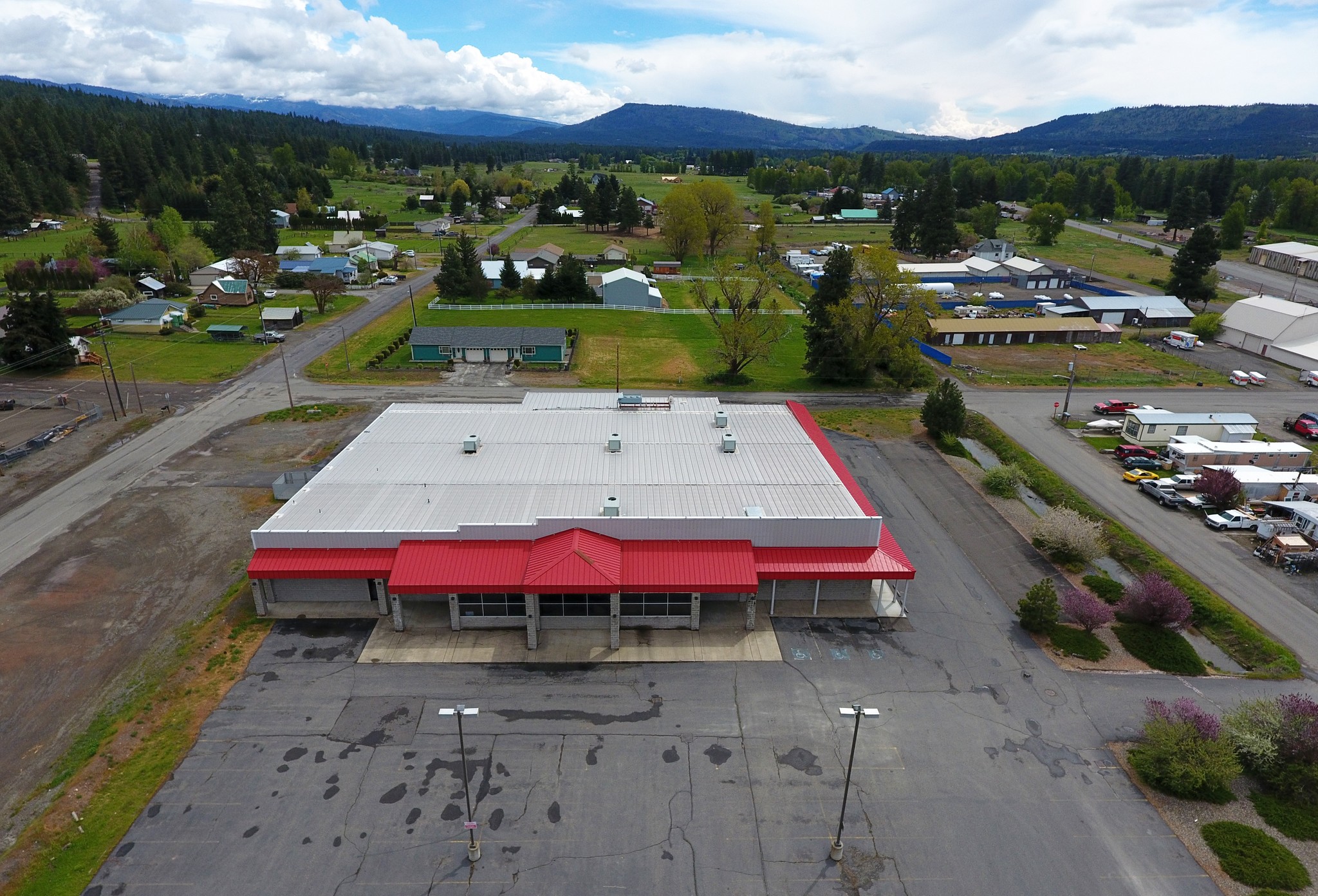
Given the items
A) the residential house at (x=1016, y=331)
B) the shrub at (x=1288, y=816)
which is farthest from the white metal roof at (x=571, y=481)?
the residential house at (x=1016, y=331)

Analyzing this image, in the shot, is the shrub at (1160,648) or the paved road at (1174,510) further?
the paved road at (1174,510)

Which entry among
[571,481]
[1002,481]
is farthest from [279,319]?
[1002,481]

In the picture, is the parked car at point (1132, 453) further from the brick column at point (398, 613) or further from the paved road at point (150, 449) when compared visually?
the paved road at point (150, 449)

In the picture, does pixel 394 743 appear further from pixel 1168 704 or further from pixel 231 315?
pixel 231 315

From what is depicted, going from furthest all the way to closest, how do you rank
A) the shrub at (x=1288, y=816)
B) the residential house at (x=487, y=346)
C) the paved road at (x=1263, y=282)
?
the paved road at (x=1263, y=282), the residential house at (x=487, y=346), the shrub at (x=1288, y=816)

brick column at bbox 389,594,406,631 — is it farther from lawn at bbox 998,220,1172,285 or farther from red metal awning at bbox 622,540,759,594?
lawn at bbox 998,220,1172,285

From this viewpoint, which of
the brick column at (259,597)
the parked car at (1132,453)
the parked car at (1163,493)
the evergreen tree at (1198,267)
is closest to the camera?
the brick column at (259,597)
